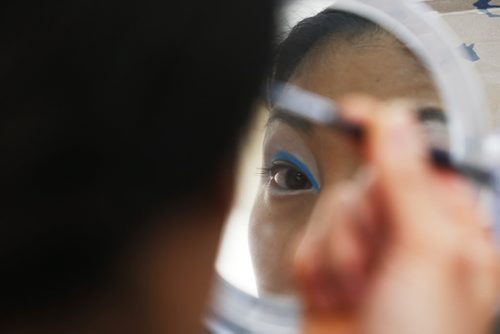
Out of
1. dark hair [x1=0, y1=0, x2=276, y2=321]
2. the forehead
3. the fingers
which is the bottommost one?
the forehead

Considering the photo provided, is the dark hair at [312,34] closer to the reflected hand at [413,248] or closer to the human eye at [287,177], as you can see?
the human eye at [287,177]

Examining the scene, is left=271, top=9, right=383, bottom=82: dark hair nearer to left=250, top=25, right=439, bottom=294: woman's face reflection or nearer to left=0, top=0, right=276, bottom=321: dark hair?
left=250, top=25, right=439, bottom=294: woman's face reflection

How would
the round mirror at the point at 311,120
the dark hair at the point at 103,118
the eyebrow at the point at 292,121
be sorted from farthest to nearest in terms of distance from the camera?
Answer: the eyebrow at the point at 292,121, the round mirror at the point at 311,120, the dark hair at the point at 103,118

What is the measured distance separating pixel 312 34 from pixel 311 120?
0.17 m

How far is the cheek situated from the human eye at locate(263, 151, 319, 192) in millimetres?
Answer: 12

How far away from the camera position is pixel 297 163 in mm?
734

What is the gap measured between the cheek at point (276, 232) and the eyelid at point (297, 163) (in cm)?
1

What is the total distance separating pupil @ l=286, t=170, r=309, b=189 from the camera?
731mm

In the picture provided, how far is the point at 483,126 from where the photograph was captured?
20.2 inches

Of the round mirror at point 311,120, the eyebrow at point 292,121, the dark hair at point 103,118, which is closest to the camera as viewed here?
the dark hair at point 103,118

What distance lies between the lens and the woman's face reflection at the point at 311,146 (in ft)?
2.20

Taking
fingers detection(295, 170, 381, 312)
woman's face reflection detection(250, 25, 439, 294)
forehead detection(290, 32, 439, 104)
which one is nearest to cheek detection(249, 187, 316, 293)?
woman's face reflection detection(250, 25, 439, 294)

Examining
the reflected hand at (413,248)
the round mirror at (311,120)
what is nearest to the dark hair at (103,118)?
the reflected hand at (413,248)

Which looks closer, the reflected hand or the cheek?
the reflected hand
